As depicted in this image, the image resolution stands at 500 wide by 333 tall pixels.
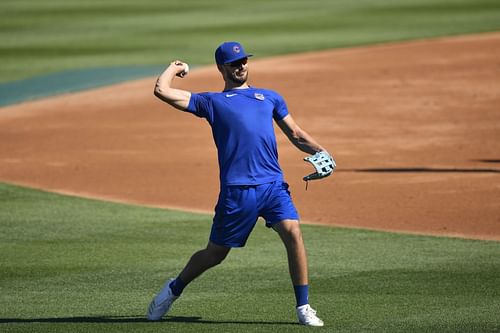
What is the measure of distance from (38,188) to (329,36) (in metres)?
18.1

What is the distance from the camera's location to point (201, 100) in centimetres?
825

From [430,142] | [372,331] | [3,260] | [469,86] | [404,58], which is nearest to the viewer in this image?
[372,331]

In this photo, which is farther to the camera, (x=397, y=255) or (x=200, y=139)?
(x=200, y=139)

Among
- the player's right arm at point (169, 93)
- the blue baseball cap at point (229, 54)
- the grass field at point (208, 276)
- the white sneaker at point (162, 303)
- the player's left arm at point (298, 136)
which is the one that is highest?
the blue baseball cap at point (229, 54)

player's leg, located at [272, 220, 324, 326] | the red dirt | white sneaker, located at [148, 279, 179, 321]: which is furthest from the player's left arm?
the red dirt

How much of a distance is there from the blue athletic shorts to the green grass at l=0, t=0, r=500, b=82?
19899 mm

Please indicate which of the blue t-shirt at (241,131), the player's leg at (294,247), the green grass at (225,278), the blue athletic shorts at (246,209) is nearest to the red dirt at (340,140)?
the green grass at (225,278)

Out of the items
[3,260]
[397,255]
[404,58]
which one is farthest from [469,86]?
[3,260]

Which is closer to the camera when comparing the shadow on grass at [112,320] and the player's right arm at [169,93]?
the player's right arm at [169,93]

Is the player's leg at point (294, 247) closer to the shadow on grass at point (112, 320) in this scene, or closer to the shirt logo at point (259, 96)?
the shadow on grass at point (112, 320)

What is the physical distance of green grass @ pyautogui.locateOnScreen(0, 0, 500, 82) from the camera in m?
30.4

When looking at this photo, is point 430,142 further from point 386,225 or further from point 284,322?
point 284,322

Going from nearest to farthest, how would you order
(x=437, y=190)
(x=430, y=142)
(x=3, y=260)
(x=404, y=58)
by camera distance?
(x=3, y=260) < (x=437, y=190) < (x=430, y=142) < (x=404, y=58)

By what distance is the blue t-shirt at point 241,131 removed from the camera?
322 inches
